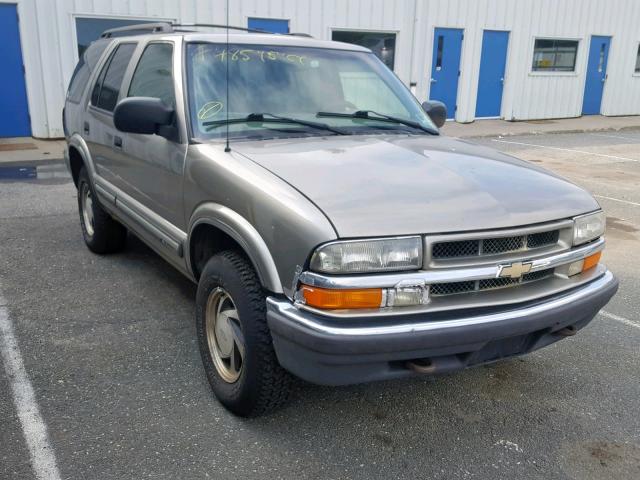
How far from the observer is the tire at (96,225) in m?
5.34

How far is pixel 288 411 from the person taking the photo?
319 cm

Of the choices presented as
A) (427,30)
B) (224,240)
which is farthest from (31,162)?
(427,30)

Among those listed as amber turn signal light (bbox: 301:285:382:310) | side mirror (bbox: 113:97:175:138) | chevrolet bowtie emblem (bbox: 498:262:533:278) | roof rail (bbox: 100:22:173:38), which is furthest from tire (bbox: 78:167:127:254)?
chevrolet bowtie emblem (bbox: 498:262:533:278)

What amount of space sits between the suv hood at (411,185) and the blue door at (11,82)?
1042 cm

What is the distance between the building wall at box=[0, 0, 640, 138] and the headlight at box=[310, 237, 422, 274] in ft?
37.2

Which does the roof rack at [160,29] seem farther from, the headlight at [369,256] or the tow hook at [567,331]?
the tow hook at [567,331]

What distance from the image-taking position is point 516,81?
18047 millimetres

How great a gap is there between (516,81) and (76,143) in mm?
15385

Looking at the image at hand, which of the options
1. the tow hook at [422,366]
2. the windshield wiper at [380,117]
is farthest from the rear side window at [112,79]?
the tow hook at [422,366]

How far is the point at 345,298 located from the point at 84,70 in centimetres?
434

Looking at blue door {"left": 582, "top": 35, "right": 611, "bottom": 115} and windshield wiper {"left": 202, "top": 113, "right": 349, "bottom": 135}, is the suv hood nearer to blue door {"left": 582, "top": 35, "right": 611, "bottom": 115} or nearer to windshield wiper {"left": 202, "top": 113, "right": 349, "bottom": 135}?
windshield wiper {"left": 202, "top": 113, "right": 349, "bottom": 135}

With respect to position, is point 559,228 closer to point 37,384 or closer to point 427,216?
point 427,216

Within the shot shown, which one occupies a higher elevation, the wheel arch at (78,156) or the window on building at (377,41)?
the window on building at (377,41)

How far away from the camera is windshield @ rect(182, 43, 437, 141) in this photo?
352 cm
